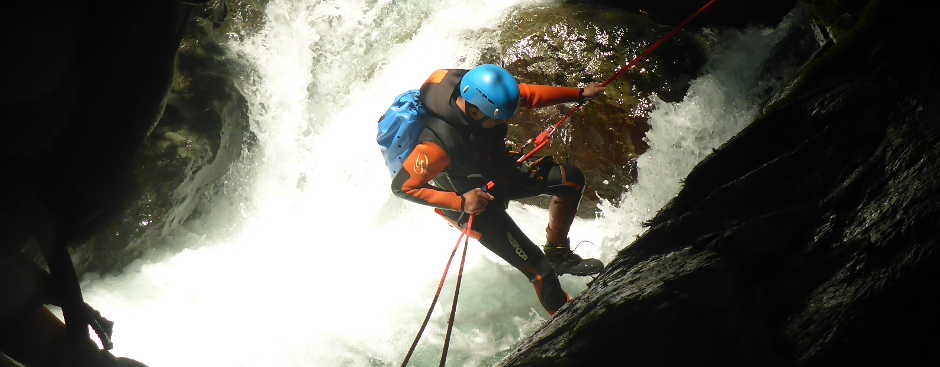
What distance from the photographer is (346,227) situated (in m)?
6.82

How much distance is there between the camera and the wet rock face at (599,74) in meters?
5.67

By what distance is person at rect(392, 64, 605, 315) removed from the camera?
3613 mm

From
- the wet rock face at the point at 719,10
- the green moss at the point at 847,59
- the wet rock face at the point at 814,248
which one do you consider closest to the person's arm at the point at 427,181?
the wet rock face at the point at 814,248

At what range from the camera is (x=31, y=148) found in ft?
4.90

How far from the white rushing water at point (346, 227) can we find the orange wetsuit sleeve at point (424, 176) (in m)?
1.95

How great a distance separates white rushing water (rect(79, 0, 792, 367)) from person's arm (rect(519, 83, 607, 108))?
5.49 ft

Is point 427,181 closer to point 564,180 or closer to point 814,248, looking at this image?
point 564,180

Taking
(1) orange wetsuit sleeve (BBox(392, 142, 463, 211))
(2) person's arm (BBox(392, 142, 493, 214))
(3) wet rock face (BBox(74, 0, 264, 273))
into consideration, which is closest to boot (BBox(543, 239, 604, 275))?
(2) person's arm (BBox(392, 142, 493, 214))

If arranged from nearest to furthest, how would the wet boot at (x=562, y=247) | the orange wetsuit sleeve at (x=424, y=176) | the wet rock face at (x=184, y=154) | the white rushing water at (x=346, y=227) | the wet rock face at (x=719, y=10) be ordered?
the orange wetsuit sleeve at (x=424, y=176) → the wet boot at (x=562, y=247) → the white rushing water at (x=346, y=227) → the wet rock face at (x=184, y=154) → the wet rock face at (x=719, y=10)

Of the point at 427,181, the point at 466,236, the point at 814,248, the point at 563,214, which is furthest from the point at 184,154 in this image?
the point at 814,248

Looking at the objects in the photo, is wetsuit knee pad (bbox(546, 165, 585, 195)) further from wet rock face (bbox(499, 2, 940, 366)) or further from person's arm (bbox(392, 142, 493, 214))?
wet rock face (bbox(499, 2, 940, 366))

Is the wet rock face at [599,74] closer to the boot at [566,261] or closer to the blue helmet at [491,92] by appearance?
the boot at [566,261]

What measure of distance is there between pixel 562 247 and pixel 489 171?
44.2 inches

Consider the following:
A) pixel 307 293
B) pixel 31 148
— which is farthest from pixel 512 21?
pixel 31 148
